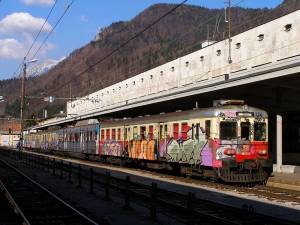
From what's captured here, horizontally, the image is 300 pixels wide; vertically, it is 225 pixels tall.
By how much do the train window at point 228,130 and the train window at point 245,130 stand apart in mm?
348

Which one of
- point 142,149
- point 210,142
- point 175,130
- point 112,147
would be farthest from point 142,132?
point 210,142

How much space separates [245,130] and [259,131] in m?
0.71

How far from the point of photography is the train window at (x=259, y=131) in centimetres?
2183

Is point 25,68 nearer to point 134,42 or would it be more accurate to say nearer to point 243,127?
point 243,127

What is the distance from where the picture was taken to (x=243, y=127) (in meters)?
21.6

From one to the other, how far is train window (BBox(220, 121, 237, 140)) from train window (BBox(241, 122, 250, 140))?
0.35 meters

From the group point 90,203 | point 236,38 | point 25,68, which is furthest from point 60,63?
point 90,203

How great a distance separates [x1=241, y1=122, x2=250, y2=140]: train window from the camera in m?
21.6

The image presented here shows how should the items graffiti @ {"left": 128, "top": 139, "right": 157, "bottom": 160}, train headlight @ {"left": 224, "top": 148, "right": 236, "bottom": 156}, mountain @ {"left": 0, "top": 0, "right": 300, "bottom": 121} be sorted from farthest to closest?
mountain @ {"left": 0, "top": 0, "right": 300, "bottom": 121} → graffiti @ {"left": 128, "top": 139, "right": 157, "bottom": 160} → train headlight @ {"left": 224, "top": 148, "right": 236, "bottom": 156}

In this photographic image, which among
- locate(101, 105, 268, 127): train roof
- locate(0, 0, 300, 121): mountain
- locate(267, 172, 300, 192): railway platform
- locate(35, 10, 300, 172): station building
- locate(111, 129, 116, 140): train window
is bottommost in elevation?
locate(267, 172, 300, 192): railway platform

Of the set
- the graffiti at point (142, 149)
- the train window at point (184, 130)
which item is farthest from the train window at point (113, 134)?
the train window at point (184, 130)

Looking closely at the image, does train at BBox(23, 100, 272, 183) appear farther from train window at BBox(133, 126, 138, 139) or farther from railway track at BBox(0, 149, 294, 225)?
railway track at BBox(0, 149, 294, 225)

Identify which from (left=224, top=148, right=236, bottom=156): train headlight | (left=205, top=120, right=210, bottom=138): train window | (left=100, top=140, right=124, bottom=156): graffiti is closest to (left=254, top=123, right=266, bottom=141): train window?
(left=224, top=148, right=236, bottom=156): train headlight

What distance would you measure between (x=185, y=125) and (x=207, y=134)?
204 centimetres
